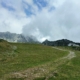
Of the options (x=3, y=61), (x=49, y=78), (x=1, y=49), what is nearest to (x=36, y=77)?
(x=49, y=78)

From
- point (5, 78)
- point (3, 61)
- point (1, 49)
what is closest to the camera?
point (5, 78)

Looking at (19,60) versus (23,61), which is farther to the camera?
(19,60)

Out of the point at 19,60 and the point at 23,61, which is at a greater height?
the point at 19,60

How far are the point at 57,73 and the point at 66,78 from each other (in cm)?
323

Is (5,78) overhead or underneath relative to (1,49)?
underneath

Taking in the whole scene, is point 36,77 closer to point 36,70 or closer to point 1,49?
point 36,70

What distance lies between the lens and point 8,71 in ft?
160

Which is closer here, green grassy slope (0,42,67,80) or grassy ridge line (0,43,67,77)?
grassy ridge line (0,43,67,77)

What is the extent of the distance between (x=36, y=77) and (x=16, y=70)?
861 cm

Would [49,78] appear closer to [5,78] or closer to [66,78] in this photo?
[66,78]

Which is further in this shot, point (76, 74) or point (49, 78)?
point (76, 74)

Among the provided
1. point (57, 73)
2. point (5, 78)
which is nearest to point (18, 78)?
point (5, 78)

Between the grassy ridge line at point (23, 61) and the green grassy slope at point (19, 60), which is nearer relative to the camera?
the grassy ridge line at point (23, 61)

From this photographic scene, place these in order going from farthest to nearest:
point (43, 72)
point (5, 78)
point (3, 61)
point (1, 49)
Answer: point (1, 49) → point (3, 61) → point (43, 72) → point (5, 78)
